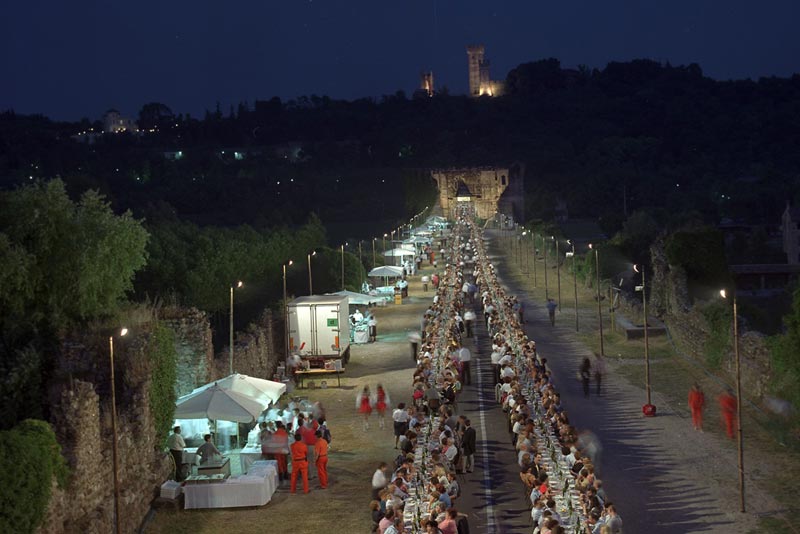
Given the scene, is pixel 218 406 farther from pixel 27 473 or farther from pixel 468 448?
pixel 27 473

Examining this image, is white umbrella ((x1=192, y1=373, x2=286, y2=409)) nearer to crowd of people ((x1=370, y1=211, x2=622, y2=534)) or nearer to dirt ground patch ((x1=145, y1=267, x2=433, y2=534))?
dirt ground patch ((x1=145, y1=267, x2=433, y2=534))

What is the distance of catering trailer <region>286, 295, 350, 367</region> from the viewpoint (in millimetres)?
31312

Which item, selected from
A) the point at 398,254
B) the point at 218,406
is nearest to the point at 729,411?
the point at 218,406

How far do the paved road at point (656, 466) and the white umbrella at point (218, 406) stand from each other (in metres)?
5.05

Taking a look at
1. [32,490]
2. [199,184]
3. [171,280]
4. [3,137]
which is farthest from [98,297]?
[3,137]

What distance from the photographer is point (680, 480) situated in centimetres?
1942

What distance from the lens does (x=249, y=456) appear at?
20594 mm

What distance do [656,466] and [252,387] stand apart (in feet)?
27.0

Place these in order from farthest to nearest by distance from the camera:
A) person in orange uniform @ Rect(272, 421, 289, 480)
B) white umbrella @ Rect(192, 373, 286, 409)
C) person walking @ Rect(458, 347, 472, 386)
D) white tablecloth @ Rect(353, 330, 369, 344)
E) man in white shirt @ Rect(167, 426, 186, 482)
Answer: white tablecloth @ Rect(353, 330, 369, 344)
person walking @ Rect(458, 347, 472, 386)
white umbrella @ Rect(192, 373, 286, 409)
person in orange uniform @ Rect(272, 421, 289, 480)
man in white shirt @ Rect(167, 426, 186, 482)

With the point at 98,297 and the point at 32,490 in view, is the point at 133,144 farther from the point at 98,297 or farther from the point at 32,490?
the point at 32,490

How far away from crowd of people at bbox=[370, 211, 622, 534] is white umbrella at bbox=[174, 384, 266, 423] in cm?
291

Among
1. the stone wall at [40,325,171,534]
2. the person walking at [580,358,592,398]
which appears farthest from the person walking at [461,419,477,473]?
the person walking at [580,358,592,398]

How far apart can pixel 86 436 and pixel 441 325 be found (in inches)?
768

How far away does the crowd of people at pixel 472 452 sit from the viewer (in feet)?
50.5
